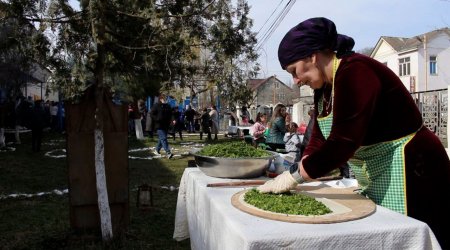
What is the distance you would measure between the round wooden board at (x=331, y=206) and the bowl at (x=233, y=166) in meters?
0.37

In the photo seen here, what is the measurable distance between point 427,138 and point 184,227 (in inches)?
74.0

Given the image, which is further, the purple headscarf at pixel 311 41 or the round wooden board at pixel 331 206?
Answer: the purple headscarf at pixel 311 41

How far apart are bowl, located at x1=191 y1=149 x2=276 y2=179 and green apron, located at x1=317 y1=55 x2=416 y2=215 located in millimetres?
682

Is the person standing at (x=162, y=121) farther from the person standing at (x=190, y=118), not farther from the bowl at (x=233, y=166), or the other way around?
the person standing at (x=190, y=118)

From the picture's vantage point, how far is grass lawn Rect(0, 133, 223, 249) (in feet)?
14.7

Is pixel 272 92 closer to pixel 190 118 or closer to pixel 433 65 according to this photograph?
pixel 433 65

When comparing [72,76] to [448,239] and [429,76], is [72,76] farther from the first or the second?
[429,76]

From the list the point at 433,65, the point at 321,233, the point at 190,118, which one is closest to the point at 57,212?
the point at 321,233

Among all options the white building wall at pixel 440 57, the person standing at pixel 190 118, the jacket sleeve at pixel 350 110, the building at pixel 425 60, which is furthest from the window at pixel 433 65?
the jacket sleeve at pixel 350 110

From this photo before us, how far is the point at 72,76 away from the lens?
143 inches

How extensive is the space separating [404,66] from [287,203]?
3922 cm

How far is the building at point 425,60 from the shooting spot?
3572 centimetres

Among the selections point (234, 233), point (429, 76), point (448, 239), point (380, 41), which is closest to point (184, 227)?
point (234, 233)

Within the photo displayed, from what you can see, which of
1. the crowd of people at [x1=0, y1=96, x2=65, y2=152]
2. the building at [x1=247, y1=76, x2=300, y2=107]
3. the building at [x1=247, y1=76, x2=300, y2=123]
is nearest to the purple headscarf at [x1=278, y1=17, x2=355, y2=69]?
the crowd of people at [x1=0, y1=96, x2=65, y2=152]
